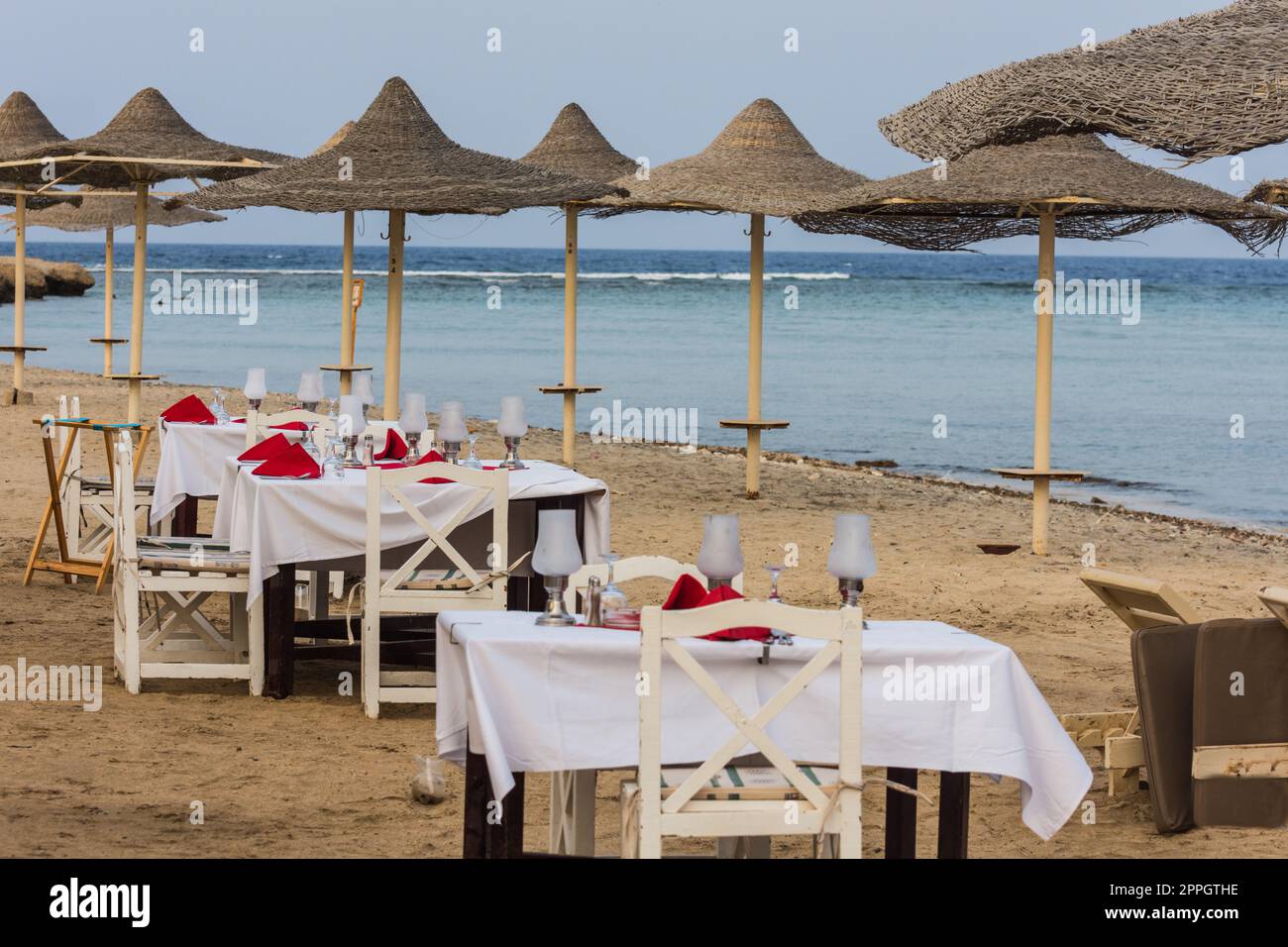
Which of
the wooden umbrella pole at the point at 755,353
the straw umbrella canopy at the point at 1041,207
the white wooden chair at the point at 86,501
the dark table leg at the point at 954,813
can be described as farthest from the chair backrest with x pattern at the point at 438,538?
the wooden umbrella pole at the point at 755,353

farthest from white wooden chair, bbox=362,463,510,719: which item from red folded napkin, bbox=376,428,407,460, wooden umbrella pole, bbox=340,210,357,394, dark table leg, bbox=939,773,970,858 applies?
wooden umbrella pole, bbox=340,210,357,394

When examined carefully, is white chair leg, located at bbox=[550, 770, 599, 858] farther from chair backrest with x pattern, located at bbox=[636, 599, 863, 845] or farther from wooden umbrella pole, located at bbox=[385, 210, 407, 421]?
wooden umbrella pole, located at bbox=[385, 210, 407, 421]

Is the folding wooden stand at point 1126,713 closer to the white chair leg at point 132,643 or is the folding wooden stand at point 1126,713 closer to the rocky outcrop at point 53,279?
the white chair leg at point 132,643

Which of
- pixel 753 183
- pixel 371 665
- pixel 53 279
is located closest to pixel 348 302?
pixel 753 183

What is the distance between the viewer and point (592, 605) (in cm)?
400

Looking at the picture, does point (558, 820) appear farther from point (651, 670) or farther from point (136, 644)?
point (136, 644)

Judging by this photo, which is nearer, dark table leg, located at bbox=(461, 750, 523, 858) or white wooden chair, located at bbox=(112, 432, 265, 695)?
dark table leg, located at bbox=(461, 750, 523, 858)

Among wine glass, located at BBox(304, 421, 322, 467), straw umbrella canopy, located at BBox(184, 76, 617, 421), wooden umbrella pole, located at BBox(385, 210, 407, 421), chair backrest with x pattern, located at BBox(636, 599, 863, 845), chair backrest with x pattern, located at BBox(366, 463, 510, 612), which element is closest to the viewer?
chair backrest with x pattern, located at BBox(636, 599, 863, 845)

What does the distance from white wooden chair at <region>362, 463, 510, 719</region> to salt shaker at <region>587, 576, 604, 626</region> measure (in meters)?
1.73

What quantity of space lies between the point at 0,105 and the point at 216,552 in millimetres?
10445

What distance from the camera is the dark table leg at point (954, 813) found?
380 centimetres

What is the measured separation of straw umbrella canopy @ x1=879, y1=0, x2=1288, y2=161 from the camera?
469 centimetres

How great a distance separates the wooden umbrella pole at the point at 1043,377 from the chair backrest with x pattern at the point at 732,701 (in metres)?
6.38
